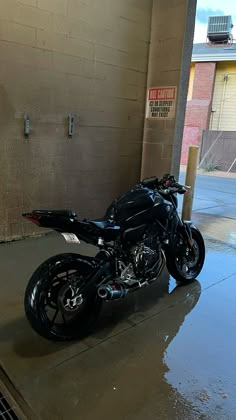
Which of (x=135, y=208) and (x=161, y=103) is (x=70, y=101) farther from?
(x=135, y=208)

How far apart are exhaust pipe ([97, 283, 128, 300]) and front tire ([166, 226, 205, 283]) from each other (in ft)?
2.62

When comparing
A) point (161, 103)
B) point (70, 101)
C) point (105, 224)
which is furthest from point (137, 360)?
point (161, 103)

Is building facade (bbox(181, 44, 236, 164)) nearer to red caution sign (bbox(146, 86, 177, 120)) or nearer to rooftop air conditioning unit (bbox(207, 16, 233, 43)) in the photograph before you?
rooftop air conditioning unit (bbox(207, 16, 233, 43))

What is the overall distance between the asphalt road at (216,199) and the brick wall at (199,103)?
5.96 m

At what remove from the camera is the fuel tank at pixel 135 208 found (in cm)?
246

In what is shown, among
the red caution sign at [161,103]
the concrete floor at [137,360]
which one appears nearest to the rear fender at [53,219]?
the concrete floor at [137,360]

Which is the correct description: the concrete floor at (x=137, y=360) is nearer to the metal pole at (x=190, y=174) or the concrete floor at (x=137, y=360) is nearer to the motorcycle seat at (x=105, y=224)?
the motorcycle seat at (x=105, y=224)

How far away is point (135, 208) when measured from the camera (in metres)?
2.48

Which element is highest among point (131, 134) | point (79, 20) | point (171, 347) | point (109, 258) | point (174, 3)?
point (174, 3)

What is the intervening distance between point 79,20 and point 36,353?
3550 mm

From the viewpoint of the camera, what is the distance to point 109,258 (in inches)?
92.5

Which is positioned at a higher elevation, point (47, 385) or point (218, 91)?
point (218, 91)

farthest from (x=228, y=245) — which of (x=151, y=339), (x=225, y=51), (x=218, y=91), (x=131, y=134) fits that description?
(x=225, y=51)

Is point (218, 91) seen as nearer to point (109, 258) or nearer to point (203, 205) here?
point (203, 205)
